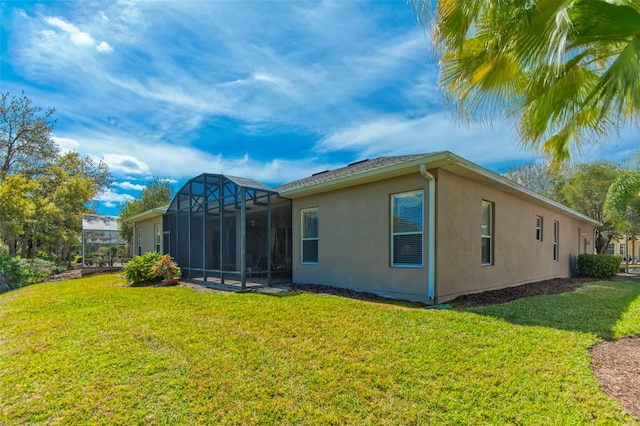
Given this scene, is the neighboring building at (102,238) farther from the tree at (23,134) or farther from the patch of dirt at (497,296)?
the patch of dirt at (497,296)

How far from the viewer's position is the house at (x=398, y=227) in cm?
716

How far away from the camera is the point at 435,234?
22.8 feet

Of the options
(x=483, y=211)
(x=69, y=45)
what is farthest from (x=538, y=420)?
(x=69, y=45)

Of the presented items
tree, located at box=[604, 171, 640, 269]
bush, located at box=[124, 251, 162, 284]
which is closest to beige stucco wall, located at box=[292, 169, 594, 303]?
bush, located at box=[124, 251, 162, 284]

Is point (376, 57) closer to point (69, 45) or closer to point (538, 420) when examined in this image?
point (69, 45)

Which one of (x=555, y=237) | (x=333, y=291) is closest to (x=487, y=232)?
(x=333, y=291)

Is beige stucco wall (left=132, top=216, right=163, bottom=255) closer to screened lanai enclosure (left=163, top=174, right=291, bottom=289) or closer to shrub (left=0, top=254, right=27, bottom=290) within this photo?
screened lanai enclosure (left=163, top=174, right=291, bottom=289)

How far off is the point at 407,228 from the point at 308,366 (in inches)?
183

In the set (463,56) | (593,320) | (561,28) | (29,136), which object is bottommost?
(593,320)

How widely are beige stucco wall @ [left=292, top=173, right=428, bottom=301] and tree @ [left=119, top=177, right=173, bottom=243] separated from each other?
22.4m

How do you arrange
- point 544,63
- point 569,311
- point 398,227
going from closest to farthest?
point 544,63
point 569,311
point 398,227

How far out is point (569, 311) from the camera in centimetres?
632

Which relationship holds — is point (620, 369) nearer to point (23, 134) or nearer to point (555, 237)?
point (555, 237)

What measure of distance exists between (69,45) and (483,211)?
10.5m
